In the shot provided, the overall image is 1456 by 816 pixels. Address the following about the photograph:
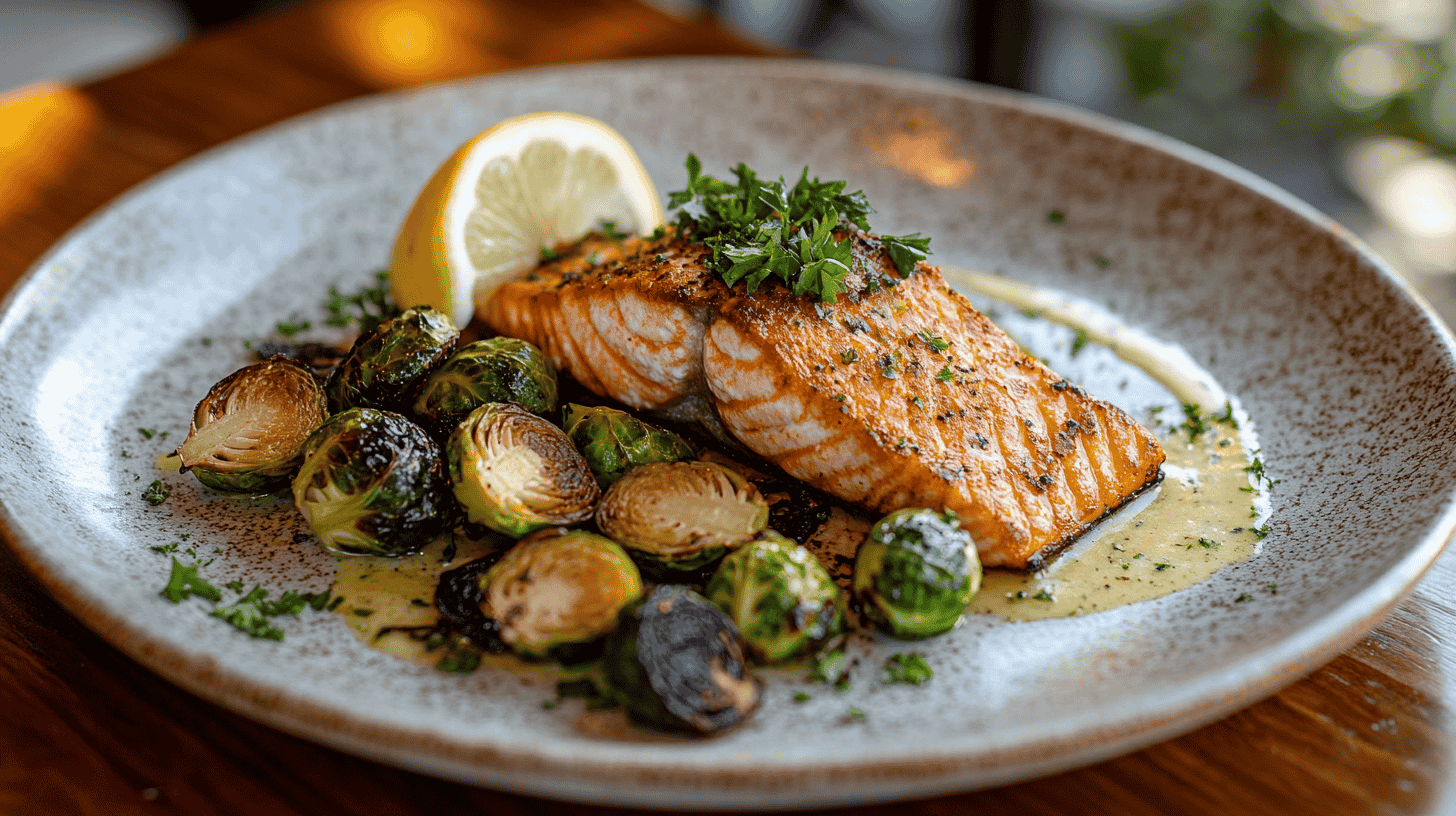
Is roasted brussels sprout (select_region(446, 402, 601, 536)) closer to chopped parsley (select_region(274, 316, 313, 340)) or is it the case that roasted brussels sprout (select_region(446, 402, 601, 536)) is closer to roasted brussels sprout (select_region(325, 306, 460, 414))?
roasted brussels sprout (select_region(325, 306, 460, 414))

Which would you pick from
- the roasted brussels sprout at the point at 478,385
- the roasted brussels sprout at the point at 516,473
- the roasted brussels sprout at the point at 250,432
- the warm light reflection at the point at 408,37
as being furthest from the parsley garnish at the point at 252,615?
the warm light reflection at the point at 408,37

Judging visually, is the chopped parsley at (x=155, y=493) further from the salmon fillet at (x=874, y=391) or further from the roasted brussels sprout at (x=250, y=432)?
the salmon fillet at (x=874, y=391)

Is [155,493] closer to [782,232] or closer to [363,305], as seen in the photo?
[363,305]

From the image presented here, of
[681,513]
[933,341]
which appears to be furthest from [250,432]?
[933,341]

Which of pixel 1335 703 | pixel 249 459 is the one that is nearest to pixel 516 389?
pixel 249 459

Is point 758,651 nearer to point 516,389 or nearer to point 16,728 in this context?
point 516,389

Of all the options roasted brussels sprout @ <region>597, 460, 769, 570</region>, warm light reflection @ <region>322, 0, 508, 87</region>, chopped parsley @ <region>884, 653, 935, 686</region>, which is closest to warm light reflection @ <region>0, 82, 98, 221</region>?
warm light reflection @ <region>322, 0, 508, 87</region>
